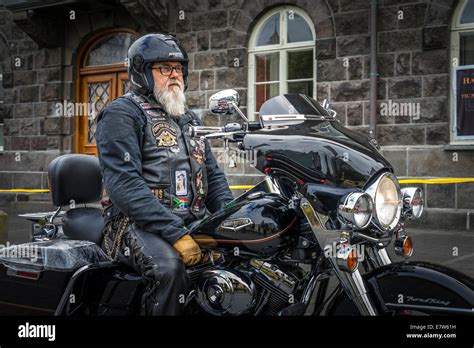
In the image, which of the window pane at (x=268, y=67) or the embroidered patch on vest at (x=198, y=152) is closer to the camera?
the embroidered patch on vest at (x=198, y=152)

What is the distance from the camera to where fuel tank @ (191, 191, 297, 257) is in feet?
9.16

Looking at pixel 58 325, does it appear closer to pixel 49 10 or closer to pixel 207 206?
pixel 207 206

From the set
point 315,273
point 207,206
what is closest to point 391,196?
point 315,273

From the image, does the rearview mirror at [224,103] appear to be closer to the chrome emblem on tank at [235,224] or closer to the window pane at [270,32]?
the chrome emblem on tank at [235,224]

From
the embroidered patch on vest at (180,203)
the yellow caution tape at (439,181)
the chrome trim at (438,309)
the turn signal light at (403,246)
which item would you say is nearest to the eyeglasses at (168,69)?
the embroidered patch on vest at (180,203)

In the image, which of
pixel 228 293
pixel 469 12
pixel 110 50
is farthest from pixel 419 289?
pixel 110 50

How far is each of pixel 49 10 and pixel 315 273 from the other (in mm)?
12189

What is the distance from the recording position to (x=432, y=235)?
8.57 m

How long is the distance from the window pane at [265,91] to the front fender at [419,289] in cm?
863

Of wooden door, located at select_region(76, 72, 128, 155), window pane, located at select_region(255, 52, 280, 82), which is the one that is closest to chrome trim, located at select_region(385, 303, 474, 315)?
window pane, located at select_region(255, 52, 280, 82)

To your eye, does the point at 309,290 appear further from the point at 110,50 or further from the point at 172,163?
the point at 110,50

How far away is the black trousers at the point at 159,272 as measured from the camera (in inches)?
114

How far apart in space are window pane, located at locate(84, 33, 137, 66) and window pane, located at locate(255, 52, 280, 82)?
3012 millimetres

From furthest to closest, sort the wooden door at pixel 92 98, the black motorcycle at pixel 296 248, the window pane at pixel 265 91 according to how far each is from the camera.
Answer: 1. the wooden door at pixel 92 98
2. the window pane at pixel 265 91
3. the black motorcycle at pixel 296 248
